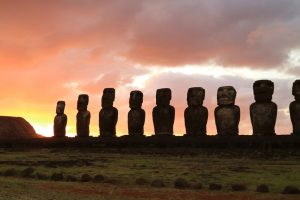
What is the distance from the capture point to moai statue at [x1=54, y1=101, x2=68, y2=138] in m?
26.5

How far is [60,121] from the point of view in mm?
26531

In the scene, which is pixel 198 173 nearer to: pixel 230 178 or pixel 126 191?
pixel 230 178

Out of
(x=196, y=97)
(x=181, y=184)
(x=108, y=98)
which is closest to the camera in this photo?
(x=181, y=184)

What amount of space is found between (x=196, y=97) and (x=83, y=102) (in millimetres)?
7161

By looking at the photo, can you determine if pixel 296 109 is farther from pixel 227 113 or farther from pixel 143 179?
pixel 143 179

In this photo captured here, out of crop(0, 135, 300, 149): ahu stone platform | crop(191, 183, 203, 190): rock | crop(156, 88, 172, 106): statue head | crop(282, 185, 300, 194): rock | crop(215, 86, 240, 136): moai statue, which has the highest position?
crop(156, 88, 172, 106): statue head

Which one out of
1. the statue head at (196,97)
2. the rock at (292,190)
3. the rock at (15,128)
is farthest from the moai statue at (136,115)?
the rock at (15,128)

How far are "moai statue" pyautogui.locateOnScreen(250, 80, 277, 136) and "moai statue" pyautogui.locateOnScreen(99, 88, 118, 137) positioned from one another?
23.3 feet

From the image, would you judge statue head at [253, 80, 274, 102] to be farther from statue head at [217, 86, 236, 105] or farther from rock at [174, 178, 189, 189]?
rock at [174, 178, 189, 189]

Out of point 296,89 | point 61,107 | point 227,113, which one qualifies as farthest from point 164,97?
point 61,107

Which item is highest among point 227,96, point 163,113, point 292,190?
point 227,96

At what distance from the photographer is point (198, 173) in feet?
33.3

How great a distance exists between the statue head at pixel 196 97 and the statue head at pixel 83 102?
6.73 metres

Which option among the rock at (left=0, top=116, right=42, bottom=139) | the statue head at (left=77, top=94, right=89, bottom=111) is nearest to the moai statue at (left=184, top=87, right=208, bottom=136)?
the statue head at (left=77, top=94, right=89, bottom=111)
